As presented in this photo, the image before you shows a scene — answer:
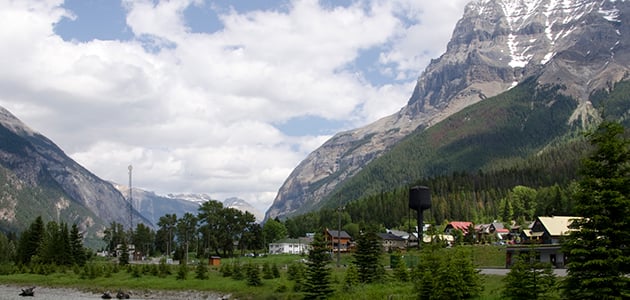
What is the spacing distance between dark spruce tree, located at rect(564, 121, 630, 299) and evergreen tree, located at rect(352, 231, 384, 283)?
128ft

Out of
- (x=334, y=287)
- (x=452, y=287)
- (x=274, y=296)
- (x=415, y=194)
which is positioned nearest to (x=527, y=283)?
(x=452, y=287)

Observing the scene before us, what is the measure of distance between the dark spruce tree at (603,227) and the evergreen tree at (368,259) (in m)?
39.1

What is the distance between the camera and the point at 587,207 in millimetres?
34031

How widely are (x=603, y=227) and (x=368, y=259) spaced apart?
41.4 m

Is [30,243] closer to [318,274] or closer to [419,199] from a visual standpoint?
[419,199]

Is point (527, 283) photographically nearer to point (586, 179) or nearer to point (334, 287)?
point (586, 179)

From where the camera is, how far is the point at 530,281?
43094 mm

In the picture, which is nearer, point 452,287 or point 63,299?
point 452,287

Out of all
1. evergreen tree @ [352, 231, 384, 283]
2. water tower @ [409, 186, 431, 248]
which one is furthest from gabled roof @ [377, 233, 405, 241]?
evergreen tree @ [352, 231, 384, 283]

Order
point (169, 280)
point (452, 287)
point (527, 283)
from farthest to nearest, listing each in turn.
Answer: point (169, 280) → point (452, 287) → point (527, 283)

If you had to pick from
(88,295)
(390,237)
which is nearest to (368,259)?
(88,295)

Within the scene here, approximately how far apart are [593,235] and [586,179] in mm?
3175

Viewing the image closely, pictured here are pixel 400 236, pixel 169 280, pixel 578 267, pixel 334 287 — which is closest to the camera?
pixel 578 267

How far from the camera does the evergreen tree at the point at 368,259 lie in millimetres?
72938
